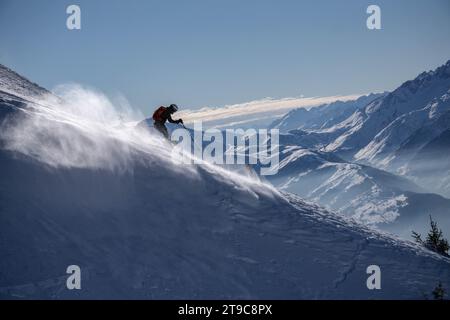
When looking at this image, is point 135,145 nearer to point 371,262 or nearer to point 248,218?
point 248,218

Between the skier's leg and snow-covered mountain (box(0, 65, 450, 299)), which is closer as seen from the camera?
snow-covered mountain (box(0, 65, 450, 299))

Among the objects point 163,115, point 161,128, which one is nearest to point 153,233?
point 161,128

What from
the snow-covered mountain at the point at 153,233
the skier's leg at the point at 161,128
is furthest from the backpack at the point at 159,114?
the snow-covered mountain at the point at 153,233

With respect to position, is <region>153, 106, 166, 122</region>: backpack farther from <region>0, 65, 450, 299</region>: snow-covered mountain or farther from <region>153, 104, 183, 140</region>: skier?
<region>0, 65, 450, 299</region>: snow-covered mountain

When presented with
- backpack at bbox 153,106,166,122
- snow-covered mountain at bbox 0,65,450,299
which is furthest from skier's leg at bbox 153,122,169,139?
snow-covered mountain at bbox 0,65,450,299

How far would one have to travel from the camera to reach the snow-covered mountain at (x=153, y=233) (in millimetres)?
20109

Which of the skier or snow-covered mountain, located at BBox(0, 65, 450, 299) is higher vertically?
the skier

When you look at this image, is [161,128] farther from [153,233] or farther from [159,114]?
[153,233]

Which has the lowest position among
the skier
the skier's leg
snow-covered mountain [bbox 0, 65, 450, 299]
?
snow-covered mountain [bbox 0, 65, 450, 299]

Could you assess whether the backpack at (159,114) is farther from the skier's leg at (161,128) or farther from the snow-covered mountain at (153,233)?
the snow-covered mountain at (153,233)

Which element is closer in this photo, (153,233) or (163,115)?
(153,233)

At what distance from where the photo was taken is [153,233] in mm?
22719

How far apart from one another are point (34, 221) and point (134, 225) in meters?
4.39

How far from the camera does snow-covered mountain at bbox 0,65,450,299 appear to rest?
20.1 meters
